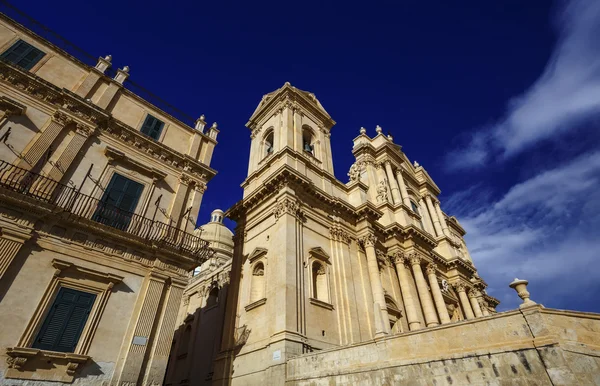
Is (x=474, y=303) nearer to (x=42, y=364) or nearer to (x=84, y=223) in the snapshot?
(x=84, y=223)

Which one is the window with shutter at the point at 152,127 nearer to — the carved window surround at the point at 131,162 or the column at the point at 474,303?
the carved window surround at the point at 131,162

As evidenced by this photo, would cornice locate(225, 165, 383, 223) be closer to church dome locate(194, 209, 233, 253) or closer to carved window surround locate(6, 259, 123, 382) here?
carved window surround locate(6, 259, 123, 382)

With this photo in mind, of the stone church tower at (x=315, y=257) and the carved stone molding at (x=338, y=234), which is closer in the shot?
the stone church tower at (x=315, y=257)

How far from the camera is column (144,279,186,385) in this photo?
32.3 feet

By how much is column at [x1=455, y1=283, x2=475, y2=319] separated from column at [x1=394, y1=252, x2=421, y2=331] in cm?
773

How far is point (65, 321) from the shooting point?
29.9 feet

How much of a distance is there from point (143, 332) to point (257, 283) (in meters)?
6.48

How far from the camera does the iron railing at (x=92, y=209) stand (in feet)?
31.8

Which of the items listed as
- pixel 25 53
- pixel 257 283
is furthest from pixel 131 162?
pixel 257 283

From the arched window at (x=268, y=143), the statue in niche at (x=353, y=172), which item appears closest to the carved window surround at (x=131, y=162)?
the arched window at (x=268, y=143)

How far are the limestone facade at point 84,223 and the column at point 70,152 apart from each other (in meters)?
0.04

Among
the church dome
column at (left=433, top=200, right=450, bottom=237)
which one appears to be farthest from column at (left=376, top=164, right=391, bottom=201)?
the church dome

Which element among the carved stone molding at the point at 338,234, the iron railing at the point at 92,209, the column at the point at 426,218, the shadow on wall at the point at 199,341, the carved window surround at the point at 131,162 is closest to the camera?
the iron railing at the point at 92,209

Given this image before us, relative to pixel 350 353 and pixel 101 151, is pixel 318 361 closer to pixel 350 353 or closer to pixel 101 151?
pixel 350 353
